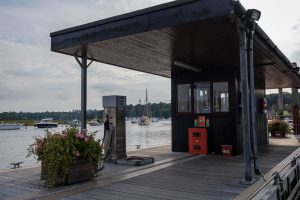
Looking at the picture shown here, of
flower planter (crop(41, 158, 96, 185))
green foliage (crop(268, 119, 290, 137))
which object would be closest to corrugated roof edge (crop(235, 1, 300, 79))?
flower planter (crop(41, 158, 96, 185))

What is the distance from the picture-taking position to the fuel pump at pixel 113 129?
25.5 feet

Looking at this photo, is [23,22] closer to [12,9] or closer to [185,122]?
[12,9]

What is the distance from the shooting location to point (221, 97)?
9.41 meters

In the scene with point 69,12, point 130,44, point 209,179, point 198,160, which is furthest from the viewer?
point 198,160

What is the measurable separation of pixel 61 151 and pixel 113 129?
8.60 feet

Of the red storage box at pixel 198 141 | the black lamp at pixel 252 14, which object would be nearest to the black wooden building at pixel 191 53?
the black lamp at pixel 252 14

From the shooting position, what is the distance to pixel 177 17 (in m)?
5.36

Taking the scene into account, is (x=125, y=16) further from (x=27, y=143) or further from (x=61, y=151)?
(x=27, y=143)

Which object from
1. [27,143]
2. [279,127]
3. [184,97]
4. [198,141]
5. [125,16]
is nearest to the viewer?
[125,16]

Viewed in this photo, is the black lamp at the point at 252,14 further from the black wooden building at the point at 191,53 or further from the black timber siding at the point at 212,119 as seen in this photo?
the black timber siding at the point at 212,119

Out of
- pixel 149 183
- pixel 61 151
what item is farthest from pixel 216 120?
pixel 61 151

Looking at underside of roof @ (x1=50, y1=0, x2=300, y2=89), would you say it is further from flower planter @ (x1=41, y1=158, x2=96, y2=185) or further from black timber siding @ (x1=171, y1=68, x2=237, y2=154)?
flower planter @ (x1=41, y1=158, x2=96, y2=185)

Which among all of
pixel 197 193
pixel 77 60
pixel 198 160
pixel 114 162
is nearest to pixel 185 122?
pixel 198 160

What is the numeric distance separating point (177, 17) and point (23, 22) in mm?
6069
